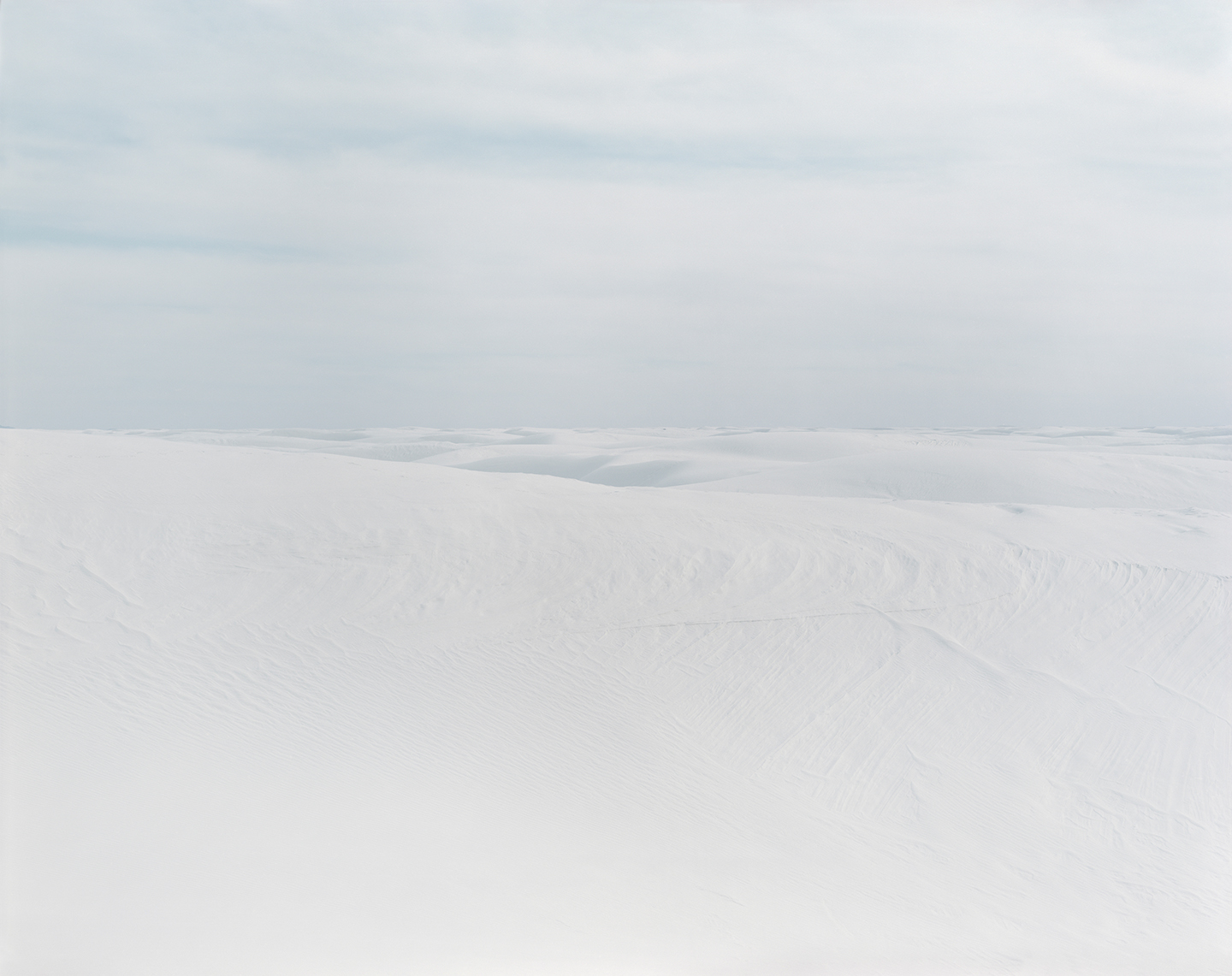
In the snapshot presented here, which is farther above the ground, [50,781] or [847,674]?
[847,674]

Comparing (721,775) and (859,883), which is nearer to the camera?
(859,883)

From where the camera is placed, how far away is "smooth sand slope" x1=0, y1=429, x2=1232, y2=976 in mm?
2309

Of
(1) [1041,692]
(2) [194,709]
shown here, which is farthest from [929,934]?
(2) [194,709]

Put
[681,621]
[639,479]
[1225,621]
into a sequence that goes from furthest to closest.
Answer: [639,479], [1225,621], [681,621]

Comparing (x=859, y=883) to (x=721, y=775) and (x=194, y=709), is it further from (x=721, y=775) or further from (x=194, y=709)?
(x=194, y=709)

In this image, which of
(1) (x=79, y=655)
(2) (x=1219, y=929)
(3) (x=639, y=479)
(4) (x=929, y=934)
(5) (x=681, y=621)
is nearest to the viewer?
(4) (x=929, y=934)

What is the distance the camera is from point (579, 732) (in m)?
3.14

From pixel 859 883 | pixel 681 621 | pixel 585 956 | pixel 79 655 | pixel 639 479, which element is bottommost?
pixel 585 956

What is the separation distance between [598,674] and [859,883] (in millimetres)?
1204

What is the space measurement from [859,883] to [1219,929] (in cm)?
117

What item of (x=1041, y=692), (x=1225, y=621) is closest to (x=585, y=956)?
(x=1041, y=692)

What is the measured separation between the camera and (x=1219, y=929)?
109 inches

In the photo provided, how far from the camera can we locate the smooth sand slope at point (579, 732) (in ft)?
7.57

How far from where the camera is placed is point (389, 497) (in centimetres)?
452
